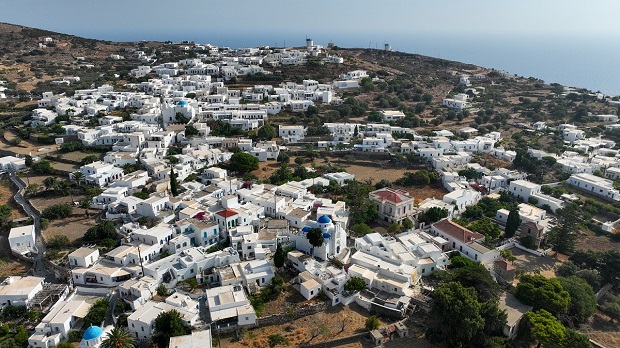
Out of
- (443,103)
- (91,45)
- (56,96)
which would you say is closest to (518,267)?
(443,103)

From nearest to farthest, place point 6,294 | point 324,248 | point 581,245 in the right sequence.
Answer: point 6,294, point 324,248, point 581,245

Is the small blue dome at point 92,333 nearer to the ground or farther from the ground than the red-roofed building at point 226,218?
nearer to the ground

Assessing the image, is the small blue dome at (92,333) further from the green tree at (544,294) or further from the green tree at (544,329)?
the green tree at (544,294)

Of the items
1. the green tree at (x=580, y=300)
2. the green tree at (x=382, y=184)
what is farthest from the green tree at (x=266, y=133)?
the green tree at (x=580, y=300)

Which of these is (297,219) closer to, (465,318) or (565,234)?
(465,318)

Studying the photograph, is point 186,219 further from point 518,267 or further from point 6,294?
point 518,267

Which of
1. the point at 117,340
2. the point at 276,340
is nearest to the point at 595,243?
the point at 276,340
